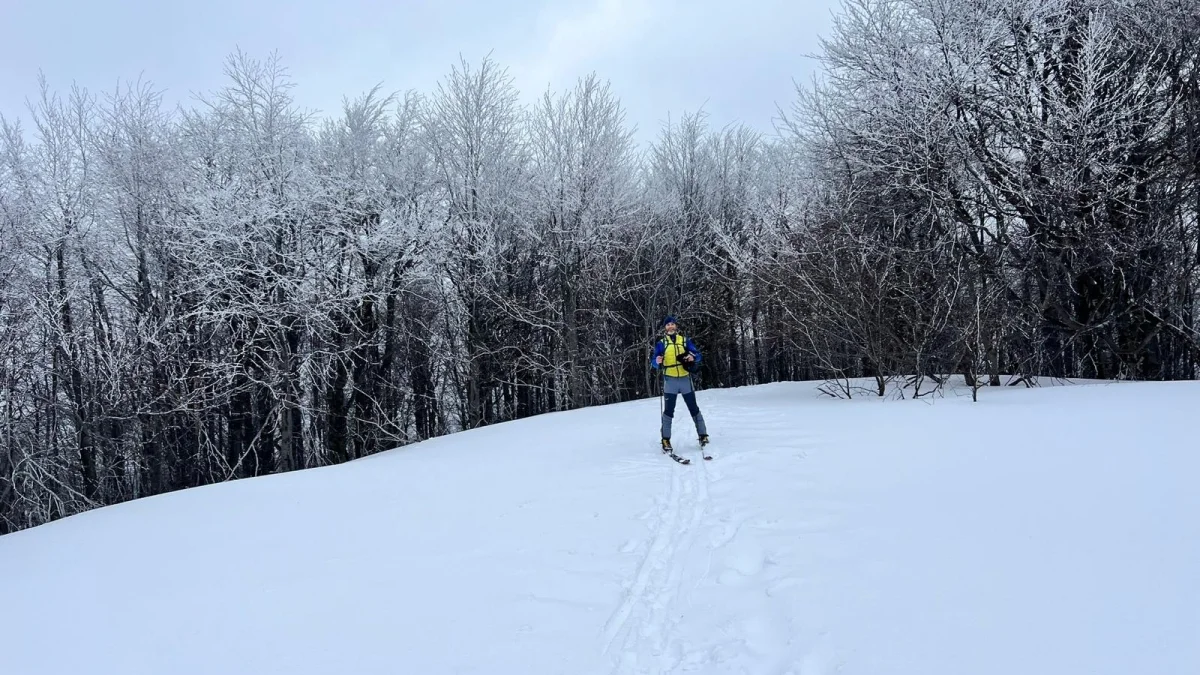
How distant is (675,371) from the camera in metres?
7.22

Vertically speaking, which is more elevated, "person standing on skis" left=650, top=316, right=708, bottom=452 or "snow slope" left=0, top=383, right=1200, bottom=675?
"person standing on skis" left=650, top=316, right=708, bottom=452

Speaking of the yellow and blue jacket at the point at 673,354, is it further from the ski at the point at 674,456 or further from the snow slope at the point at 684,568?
the snow slope at the point at 684,568

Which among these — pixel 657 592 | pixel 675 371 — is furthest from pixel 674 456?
pixel 657 592

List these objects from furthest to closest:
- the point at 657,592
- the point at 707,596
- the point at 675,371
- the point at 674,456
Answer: the point at 675,371 < the point at 674,456 < the point at 657,592 < the point at 707,596

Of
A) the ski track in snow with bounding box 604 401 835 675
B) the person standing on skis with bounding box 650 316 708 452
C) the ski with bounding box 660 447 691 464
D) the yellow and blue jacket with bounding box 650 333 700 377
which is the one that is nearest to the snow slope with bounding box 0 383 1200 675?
the ski track in snow with bounding box 604 401 835 675

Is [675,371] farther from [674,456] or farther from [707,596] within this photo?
[707,596]

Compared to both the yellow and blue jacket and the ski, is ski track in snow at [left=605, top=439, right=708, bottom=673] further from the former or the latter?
the yellow and blue jacket

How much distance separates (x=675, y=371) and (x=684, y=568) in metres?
3.68

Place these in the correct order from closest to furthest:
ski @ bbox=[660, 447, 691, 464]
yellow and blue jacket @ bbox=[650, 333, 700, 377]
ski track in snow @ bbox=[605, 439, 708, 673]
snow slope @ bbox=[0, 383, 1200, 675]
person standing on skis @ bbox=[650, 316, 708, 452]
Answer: snow slope @ bbox=[0, 383, 1200, 675] < ski track in snow @ bbox=[605, 439, 708, 673] < ski @ bbox=[660, 447, 691, 464] < person standing on skis @ bbox=[650, 316, 708, 452] < yellow and blue jacket @ bbox=[650, 333, 700, 377]

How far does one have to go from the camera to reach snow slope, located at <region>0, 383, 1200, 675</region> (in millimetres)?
2611

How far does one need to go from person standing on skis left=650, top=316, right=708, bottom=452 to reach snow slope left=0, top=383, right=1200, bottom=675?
2.43 feet

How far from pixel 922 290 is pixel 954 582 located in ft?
29.0

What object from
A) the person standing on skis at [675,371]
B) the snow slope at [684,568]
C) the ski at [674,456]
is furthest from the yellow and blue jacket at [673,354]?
the snow slope at [684,568]

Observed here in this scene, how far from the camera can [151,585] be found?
404cm
